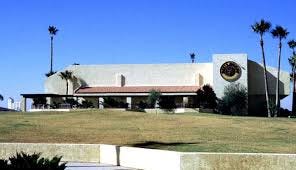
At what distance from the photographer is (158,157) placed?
20.6 meters

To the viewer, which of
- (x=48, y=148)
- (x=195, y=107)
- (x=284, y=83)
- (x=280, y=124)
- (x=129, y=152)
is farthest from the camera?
(x=284, y=83)

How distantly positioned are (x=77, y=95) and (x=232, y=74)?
20538 mm

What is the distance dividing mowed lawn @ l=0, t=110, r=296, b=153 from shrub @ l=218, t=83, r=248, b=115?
29445 mm

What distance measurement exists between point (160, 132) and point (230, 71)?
44.4 metres

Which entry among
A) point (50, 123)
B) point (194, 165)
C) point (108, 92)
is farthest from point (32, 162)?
point (108, 92)

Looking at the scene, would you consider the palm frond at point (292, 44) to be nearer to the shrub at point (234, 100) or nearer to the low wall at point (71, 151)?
the shrub at point (234, 100)

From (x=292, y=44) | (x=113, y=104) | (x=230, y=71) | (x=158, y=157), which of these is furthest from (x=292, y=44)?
(x=158, y=157)

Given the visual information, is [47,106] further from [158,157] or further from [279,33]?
[158,157]

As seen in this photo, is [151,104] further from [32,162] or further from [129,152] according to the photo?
[32,162]

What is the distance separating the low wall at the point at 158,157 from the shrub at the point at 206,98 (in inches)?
1989

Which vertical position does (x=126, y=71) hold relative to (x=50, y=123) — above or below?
above

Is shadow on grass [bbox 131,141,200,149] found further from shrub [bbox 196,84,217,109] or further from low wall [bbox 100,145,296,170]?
shrub [bbox 196,84,217,109]

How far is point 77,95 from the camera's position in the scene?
83.1m

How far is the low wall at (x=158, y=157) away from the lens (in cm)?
1859
